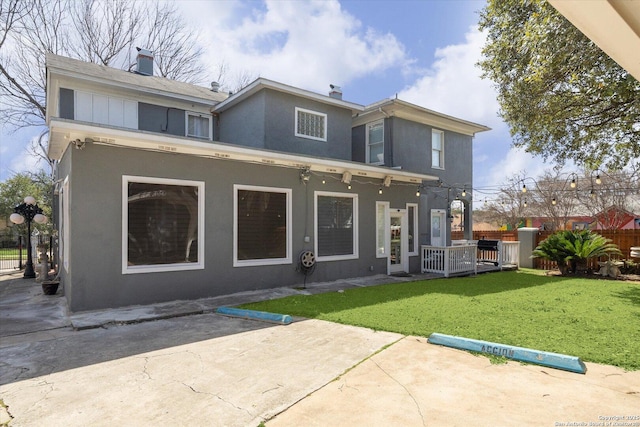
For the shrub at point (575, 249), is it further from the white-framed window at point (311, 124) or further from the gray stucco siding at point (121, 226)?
the white-framed window at point (311, 124)

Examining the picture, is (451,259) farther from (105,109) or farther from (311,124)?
(105,109)

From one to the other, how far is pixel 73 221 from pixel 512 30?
11143 millimetres

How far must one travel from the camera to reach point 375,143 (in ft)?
46.2

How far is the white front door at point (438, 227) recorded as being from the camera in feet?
47.0

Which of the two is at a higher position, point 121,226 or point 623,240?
point 121,226

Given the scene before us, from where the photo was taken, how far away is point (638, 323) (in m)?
5.92

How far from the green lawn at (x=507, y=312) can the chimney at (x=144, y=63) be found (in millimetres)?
11700

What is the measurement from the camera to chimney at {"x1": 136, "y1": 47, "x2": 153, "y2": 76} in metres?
14.4

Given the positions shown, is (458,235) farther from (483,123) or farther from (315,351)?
(315,351)

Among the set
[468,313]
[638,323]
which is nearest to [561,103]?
[638,323]

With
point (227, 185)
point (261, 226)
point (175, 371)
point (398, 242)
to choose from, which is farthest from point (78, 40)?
point (175, 371)

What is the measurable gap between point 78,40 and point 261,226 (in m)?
17.7

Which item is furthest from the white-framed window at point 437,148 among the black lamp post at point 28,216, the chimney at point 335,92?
the black lamp post at point 28,216

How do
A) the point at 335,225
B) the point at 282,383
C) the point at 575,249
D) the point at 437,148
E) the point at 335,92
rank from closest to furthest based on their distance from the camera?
1. the point at 282,383
2. the point at 335,225
3. the point at 575,249
4. the point at 335,92
5. the point at 437,148
